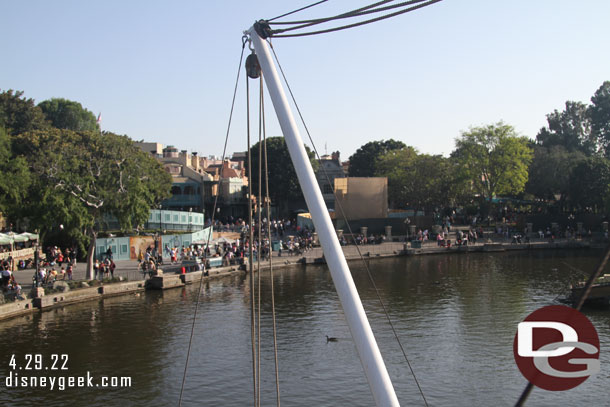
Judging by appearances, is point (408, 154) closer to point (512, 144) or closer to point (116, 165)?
point (512, 144)

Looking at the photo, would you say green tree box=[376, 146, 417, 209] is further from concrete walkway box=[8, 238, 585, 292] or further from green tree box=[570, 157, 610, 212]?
green tree box=[570, 157, 610, 212]

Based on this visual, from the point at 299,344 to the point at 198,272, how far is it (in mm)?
16749

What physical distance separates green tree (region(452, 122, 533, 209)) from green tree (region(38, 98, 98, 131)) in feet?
165

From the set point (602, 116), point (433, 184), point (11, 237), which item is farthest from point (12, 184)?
point (602, 116)

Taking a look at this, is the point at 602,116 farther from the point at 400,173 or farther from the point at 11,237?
the point at 11,237

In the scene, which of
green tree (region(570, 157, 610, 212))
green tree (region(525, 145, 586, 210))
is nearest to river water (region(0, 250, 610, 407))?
green tree (region(570, 157, 610, 212))

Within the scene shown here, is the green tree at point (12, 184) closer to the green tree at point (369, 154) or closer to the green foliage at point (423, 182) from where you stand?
the green foliage at point (423, 182)

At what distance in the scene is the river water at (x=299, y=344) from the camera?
1752cm

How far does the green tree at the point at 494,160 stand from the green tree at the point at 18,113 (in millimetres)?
46556

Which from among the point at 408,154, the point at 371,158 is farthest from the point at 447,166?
the point at 371,158

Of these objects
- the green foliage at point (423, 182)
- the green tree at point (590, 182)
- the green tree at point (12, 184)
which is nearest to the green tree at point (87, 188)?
the green tree at point (12, 184)

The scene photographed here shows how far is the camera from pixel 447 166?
6950cm

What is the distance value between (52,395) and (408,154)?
60277mm

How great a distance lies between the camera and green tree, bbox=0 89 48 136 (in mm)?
64931
